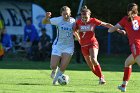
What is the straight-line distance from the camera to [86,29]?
52.6ft

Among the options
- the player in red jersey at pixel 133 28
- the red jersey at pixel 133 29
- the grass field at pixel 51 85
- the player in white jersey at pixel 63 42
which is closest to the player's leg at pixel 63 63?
the player in white jersey at pixel 63 42

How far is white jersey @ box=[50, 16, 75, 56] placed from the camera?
52.1ft

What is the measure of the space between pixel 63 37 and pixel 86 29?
679 mm

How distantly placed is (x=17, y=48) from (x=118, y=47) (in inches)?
233

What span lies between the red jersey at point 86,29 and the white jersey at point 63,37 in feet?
0.80

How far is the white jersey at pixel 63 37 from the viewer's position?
1587cm

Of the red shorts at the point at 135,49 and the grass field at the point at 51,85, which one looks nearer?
the red shorts at the point at 135,49

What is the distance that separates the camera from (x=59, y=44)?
52.5ft

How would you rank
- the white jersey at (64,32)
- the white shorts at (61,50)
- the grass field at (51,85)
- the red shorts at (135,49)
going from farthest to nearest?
the white shorts at (61,50) < the white jersey at (64,32) < the grass field at (51,85) < the red shorts at (135,49)

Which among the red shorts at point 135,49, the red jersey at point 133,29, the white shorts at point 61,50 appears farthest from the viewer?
the white shorts at point 61,50

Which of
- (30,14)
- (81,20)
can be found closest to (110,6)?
(30,14)

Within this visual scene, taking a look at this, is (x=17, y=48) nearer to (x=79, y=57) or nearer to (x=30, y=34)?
(x=30, y=34)

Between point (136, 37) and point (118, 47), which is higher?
point (136, 37)

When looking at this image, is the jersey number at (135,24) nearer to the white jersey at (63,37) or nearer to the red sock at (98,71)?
the white jersey at (63,37)
